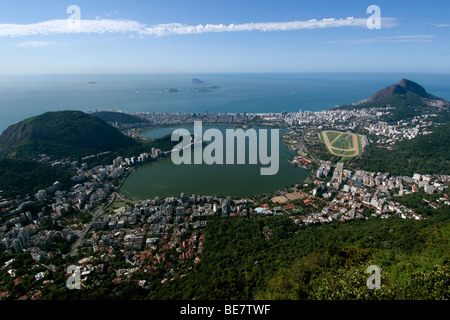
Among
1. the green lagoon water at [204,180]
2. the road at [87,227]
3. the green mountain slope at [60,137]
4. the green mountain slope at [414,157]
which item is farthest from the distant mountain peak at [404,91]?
the road at [87,227]

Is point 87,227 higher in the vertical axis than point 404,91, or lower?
lower

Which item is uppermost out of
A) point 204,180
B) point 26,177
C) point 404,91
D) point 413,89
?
point 413,89

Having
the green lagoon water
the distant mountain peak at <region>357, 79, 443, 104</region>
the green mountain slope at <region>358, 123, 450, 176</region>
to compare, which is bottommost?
the green lagoon water

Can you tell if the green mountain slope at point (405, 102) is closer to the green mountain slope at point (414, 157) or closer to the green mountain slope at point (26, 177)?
the green mountain slope at point (414, 157)

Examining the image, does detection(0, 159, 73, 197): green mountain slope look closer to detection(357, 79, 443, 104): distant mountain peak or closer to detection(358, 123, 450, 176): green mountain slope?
detection(358, 123, 450, 176): green mountain slope

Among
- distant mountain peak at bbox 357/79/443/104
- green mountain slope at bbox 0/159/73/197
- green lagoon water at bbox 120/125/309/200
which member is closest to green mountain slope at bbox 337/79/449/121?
distant mountain peak at bbox 357/79/443/104

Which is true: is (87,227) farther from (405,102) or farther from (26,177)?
(405,102)

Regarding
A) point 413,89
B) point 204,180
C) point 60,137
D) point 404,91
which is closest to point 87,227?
point 204,180

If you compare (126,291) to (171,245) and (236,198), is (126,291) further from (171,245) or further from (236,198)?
(236,198)
